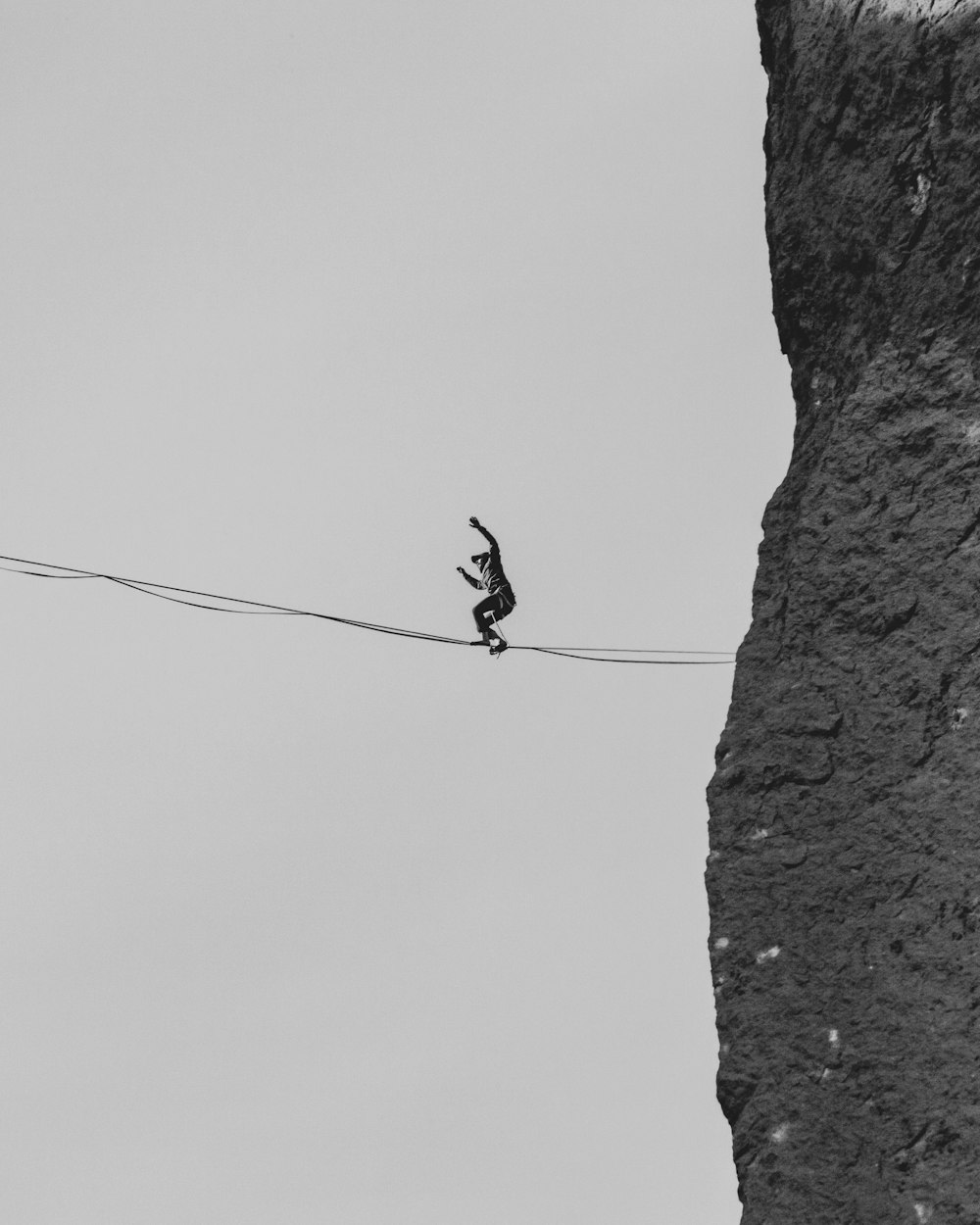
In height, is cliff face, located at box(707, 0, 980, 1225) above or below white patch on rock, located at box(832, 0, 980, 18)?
below

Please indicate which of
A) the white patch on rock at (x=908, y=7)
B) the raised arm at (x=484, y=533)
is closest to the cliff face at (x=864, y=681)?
the white patch on rock at (x=908, y=7)

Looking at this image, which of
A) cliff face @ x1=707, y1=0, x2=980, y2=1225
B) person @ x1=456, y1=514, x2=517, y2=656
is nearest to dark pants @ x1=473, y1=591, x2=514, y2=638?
person @ x1=456, y1=514, x2=517, y2=656

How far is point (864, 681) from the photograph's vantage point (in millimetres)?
7156

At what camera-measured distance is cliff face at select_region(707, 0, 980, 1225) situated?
634cm

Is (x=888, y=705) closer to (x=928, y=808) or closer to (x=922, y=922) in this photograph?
(x=928, y=808)

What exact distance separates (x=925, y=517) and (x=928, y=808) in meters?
1.43

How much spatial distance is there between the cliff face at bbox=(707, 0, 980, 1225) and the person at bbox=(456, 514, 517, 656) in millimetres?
6186

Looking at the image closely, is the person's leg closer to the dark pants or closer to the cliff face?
the dark pants

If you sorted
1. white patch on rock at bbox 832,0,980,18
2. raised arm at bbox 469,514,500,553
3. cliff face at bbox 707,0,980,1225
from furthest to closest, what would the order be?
1. raised arm at bbox 469,514,500,553
2. white patch on rock at bbox 832,0,980,18
3. cliff face at bbox 707,0,980,1225

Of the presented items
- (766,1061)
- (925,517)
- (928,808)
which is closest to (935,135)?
(925,517)

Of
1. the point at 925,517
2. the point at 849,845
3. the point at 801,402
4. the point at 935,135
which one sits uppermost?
the point at 935,135

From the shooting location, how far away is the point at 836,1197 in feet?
20.5

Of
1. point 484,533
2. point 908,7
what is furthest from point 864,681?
point 484,533

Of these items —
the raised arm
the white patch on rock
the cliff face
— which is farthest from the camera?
the raised arm
